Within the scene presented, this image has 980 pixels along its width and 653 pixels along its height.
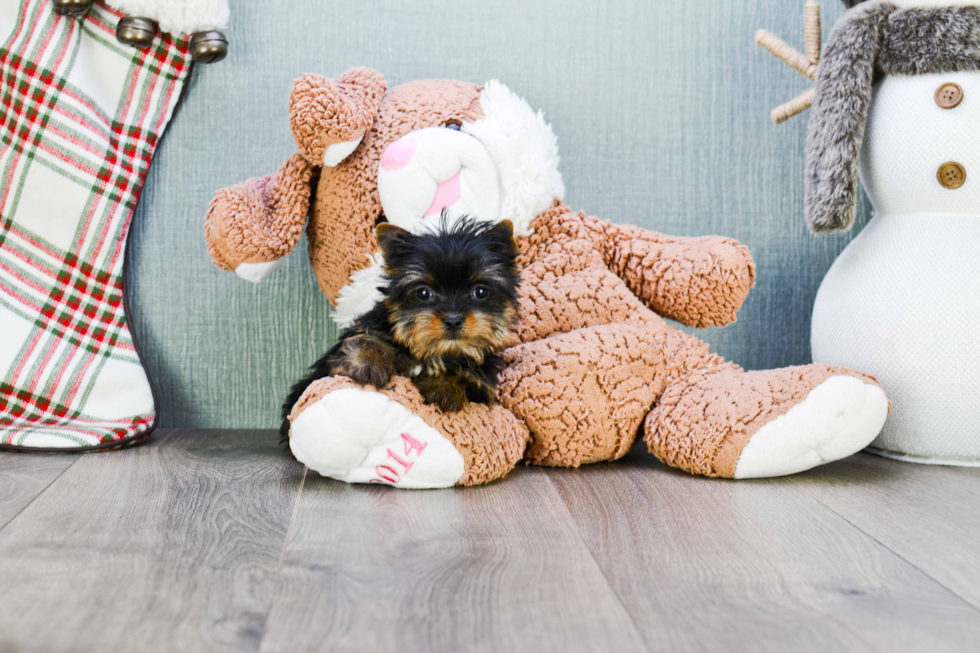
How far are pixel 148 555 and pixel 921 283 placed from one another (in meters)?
1.17

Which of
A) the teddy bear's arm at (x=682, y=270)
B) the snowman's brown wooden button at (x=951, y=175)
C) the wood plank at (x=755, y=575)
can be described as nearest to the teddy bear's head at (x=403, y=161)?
the teddy bear's arm at (x=682, y=270)

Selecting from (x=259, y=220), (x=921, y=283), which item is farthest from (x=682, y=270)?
(x=259, y=220)

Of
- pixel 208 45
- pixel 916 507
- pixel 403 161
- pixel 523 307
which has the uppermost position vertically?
pixel 208 45

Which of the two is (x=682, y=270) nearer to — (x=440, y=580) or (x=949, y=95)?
(x=949, y=95)

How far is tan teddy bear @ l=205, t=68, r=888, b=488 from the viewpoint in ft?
3.42

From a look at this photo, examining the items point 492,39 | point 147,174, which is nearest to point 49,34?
point 147,174

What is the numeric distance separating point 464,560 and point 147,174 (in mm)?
1051

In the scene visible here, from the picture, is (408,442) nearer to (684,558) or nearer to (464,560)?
(464,560)

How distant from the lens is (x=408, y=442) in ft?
3.36

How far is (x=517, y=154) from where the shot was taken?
121 centimetres

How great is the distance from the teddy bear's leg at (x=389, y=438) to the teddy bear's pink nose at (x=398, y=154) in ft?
1.12

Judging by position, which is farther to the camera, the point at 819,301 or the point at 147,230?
the point at 147,230

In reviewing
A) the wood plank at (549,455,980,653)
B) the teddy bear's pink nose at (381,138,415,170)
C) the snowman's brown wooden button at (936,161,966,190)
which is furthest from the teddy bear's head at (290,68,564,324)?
the snowman's brown wooden button at (936,161,966,190)

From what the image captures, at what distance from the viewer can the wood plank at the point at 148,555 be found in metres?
0.63
